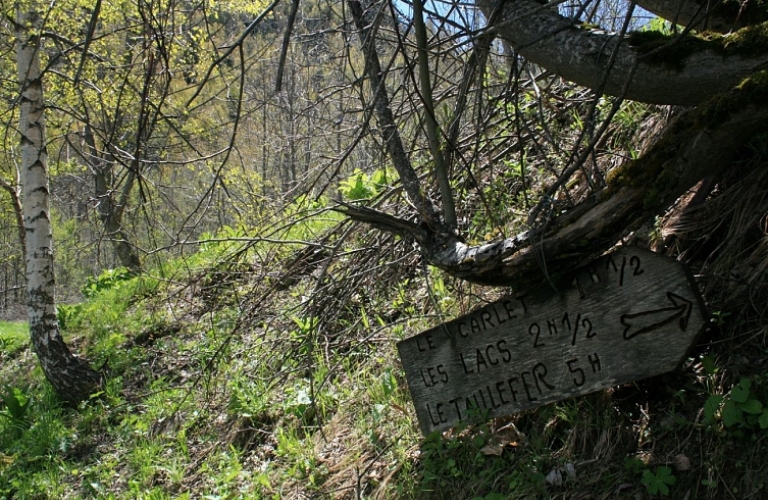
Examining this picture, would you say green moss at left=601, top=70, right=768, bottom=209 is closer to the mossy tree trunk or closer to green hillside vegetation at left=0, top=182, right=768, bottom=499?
the mossy tree trunk

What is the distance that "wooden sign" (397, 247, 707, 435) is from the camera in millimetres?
2369

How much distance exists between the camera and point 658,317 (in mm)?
2383

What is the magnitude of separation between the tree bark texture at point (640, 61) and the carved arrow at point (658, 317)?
77cm

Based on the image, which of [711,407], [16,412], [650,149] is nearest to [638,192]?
[650,149]

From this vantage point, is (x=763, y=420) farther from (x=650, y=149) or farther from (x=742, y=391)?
(x=650, y=149)

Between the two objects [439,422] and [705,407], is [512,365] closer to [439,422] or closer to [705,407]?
[439,422]

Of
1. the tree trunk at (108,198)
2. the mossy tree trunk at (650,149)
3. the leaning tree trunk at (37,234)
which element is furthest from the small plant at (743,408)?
the leaning tree trunk at (37,234)

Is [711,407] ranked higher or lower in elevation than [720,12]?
lower

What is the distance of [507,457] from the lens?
2.88 meters

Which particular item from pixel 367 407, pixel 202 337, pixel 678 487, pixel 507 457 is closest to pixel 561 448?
pixel 507 457

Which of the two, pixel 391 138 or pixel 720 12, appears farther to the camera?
pixel 391 138

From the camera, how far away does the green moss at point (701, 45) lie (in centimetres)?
230

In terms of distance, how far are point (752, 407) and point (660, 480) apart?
1.32 ft

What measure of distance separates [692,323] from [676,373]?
389mm
